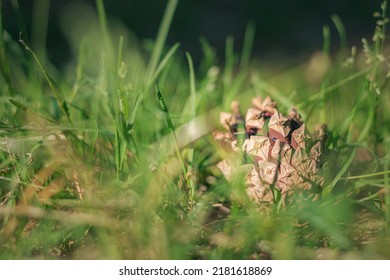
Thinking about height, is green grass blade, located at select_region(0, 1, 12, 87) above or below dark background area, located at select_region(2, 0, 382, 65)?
below

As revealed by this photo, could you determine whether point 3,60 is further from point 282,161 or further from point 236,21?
point 236,21

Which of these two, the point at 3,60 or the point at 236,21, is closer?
the point at 3,60

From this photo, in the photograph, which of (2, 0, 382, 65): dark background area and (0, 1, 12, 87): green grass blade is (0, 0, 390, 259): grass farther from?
(2, 0, 382, 65): dark background area

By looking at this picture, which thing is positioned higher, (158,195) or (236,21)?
(236,21)

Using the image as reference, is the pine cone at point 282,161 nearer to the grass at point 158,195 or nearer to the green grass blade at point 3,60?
the grass at point 158,195

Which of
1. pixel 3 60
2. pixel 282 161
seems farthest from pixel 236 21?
pixel 282 161

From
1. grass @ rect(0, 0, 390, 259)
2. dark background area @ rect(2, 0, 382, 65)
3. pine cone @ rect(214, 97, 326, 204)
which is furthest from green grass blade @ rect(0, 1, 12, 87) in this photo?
dark background area @ rect(2, 0, 382, 65)

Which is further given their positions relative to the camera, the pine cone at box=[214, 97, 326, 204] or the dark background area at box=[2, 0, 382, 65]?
the dark background area at box=[2, 0, 382, 65]

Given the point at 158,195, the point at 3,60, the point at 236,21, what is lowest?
the point at 158,195

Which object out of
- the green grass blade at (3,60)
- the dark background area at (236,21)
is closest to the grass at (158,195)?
the green grass blade at (3,60)

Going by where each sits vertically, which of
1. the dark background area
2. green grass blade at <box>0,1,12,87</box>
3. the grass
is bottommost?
the grass
